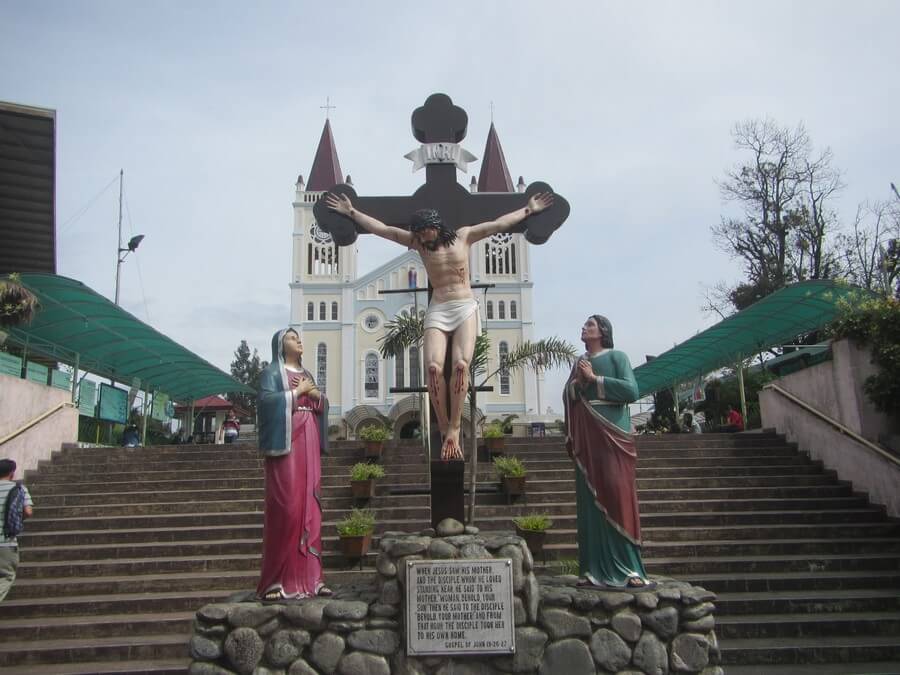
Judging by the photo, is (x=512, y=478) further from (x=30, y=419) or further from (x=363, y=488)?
(x=30, y=419)

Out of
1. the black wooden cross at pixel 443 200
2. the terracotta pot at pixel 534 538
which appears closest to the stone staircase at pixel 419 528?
the terracotta pot at pixel 534 538

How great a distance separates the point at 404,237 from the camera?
5.46 m

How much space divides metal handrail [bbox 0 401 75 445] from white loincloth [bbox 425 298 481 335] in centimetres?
785

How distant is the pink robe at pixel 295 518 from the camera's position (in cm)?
459

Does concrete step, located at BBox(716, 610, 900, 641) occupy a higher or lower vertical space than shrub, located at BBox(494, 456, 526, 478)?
lower

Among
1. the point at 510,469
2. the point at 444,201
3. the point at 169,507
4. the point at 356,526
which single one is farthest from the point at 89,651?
the point at 510,469

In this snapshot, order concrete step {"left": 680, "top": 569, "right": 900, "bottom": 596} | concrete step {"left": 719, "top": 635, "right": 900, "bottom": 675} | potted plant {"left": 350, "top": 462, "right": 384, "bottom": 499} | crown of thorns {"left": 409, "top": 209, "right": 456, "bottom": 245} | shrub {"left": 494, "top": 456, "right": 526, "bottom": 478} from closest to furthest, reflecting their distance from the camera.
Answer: crown of thorns {"left": 409, "top": 209, "right": 456, "bottom": 245}
concrete step {"left": 719, "top": 635, "right": 900, "bottom": 675}
concrete step {"left": 680, "top": 569, "right": 900, "bottom": 596}
potted plant {"left": 350, "top": 462, "right": 384, "bottom": 499}
shrub {"left": 494, "top": 456, "right": 526, "bottom": 478}

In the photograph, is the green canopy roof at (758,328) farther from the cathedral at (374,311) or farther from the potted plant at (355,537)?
the cathedral at (374,311)

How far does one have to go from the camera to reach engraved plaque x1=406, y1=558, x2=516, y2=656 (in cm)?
415

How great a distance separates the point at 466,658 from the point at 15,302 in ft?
33.1

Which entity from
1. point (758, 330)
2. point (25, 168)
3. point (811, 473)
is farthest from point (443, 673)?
point (25, 168)

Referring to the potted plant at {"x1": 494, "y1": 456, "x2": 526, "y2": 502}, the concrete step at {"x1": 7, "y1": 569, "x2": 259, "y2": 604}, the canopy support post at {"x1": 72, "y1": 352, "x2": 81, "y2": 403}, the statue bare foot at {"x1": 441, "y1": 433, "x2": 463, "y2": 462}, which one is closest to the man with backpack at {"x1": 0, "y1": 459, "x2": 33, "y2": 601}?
the concrete step at {"x1": 7, "y1": 569, "x2": 259, "y2": 604}

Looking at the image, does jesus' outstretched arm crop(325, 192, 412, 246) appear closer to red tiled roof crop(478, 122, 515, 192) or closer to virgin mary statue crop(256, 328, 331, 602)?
virgin mary statue crop(256, 328, 331, 602)

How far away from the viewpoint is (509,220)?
18.0 ft
